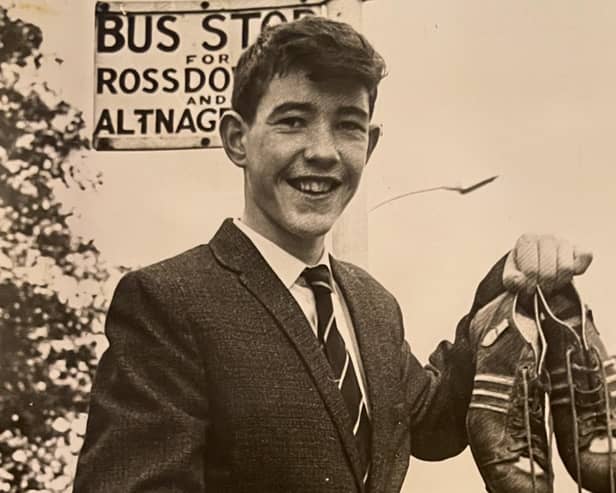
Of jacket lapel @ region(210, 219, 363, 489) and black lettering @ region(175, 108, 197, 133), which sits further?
black lettering @ region(175, 108, 197, 133)

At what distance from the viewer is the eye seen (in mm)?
773

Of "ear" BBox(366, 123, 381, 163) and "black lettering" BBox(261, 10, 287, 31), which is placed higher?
"black lettering" BBox(261, 10, 287, 31)

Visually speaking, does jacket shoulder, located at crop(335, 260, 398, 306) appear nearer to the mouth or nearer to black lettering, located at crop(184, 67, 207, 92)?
the mouth

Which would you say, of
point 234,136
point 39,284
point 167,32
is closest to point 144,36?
point 167,32

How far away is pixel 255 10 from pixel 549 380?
0.39m

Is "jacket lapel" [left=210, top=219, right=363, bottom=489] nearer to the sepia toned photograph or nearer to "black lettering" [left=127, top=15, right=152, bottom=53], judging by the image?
Result: the sepia toned photograph

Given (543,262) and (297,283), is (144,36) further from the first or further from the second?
(543,262)

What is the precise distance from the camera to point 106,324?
2.62 feet

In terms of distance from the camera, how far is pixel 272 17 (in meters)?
0.84

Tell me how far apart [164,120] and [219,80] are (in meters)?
0.06

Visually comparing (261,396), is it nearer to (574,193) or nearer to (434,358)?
(434,358)

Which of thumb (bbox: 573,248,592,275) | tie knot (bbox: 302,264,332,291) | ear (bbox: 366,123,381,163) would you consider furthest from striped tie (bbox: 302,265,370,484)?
thumb (bbox: 573,248,592,275)

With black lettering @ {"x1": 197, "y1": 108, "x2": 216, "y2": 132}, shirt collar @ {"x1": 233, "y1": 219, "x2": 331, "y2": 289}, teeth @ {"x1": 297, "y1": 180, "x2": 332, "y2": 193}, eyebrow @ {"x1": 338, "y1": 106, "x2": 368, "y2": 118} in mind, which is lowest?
shirt collar @ {"x1": 233, "y1": 219, "x2": 331, "y2": 289}

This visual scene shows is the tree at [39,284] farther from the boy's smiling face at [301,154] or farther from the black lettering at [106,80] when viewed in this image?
the boy's smiling face at [301,154]
